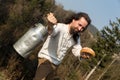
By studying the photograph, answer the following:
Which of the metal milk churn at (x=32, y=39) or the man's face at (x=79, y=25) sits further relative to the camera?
the metal milk churn at (x=32, y=39)

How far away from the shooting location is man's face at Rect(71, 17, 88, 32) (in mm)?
5102

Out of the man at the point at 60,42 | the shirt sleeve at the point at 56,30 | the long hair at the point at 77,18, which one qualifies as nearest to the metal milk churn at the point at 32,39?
the man at the point at 60,42

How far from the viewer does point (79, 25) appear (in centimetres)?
511

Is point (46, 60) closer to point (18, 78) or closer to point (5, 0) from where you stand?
point (18, 78)

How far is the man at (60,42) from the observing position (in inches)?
202

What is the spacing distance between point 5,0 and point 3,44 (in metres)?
3.30

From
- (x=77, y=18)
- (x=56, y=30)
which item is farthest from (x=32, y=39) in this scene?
(x=77, y=18)

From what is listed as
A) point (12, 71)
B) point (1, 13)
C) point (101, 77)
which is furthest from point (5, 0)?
point (101, 77)

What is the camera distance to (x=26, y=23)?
17.6 metres

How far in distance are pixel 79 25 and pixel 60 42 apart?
0.37 meters

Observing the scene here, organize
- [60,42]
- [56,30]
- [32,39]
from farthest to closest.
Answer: [32,39] → [60,42] → [56,30]

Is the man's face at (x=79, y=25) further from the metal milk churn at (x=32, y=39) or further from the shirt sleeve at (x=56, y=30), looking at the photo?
the metal milk churn at (x=32, y=39)

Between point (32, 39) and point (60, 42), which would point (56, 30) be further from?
point (32, 39)

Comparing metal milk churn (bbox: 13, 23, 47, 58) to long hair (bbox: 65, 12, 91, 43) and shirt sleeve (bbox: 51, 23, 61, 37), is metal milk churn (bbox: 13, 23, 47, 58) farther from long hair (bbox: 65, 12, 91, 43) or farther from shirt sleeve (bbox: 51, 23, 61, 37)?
shirt sleeve (bbox: 51, 23, 61, 37)
